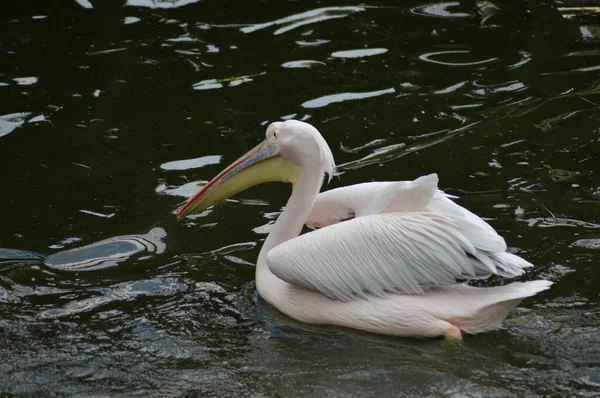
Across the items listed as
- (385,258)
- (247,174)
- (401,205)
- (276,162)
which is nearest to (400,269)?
(385,258)

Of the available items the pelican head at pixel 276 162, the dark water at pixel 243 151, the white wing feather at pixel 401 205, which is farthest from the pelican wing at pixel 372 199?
the dark water at pixel 243 151

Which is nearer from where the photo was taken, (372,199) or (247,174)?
(372,199)

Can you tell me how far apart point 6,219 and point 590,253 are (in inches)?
123

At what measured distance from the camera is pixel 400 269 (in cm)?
378

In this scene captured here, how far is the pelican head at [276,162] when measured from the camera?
4.18 m

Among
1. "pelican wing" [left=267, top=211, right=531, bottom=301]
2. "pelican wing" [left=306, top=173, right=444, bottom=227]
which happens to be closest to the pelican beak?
"pelican wing" [left=306, top=173, right=444, bottom=227]

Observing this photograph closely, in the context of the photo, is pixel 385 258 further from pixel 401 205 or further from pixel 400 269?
pixel 401 205

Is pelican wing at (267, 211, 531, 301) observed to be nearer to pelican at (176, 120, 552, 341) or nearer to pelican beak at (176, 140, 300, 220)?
pelican at (176, 120, 552, 341)

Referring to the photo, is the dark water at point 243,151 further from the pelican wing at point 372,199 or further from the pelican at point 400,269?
the pelican wing at point 372,199

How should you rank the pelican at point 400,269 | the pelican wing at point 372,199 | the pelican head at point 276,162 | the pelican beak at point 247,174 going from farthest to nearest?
the pelican beak at point 247,174, the pelican head at point 276,162, the pelican wing at point 372,199, the pelican at point 400,269

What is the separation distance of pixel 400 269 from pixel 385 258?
0.26 feet

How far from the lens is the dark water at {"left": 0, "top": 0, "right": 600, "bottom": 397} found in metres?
3.54

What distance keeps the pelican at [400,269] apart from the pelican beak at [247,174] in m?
0.21

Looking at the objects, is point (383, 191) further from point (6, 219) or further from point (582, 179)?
point (6, 219)
